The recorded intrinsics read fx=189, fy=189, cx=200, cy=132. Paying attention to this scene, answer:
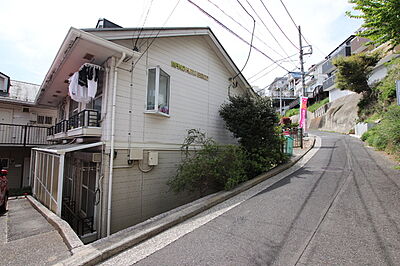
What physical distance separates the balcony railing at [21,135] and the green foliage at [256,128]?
38.1ft

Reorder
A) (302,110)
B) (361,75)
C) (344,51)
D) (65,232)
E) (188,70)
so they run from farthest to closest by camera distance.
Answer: (344,51)
(361,75)
(302,110)
(188,70)
(65,232)

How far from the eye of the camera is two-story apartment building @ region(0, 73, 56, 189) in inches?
443

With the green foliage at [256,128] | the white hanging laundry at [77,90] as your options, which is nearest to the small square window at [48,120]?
the white hanging laundry at [77,90]

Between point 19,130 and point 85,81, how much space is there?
357 inches

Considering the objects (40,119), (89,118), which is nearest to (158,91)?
(89,118)

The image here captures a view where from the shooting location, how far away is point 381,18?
5.24 meters

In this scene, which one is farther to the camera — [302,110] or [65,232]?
[302,110]

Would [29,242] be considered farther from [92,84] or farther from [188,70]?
[188,70]

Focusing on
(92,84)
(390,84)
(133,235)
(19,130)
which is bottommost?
(133,235)

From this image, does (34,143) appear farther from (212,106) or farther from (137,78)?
(212,106)

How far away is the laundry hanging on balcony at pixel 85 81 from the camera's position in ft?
19.5

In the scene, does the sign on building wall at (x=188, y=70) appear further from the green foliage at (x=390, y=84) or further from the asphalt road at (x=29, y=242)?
the green foliage at (x=390, y=84)

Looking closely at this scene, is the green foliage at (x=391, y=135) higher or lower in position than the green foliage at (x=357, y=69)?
lower

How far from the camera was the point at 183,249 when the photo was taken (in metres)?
3.04
